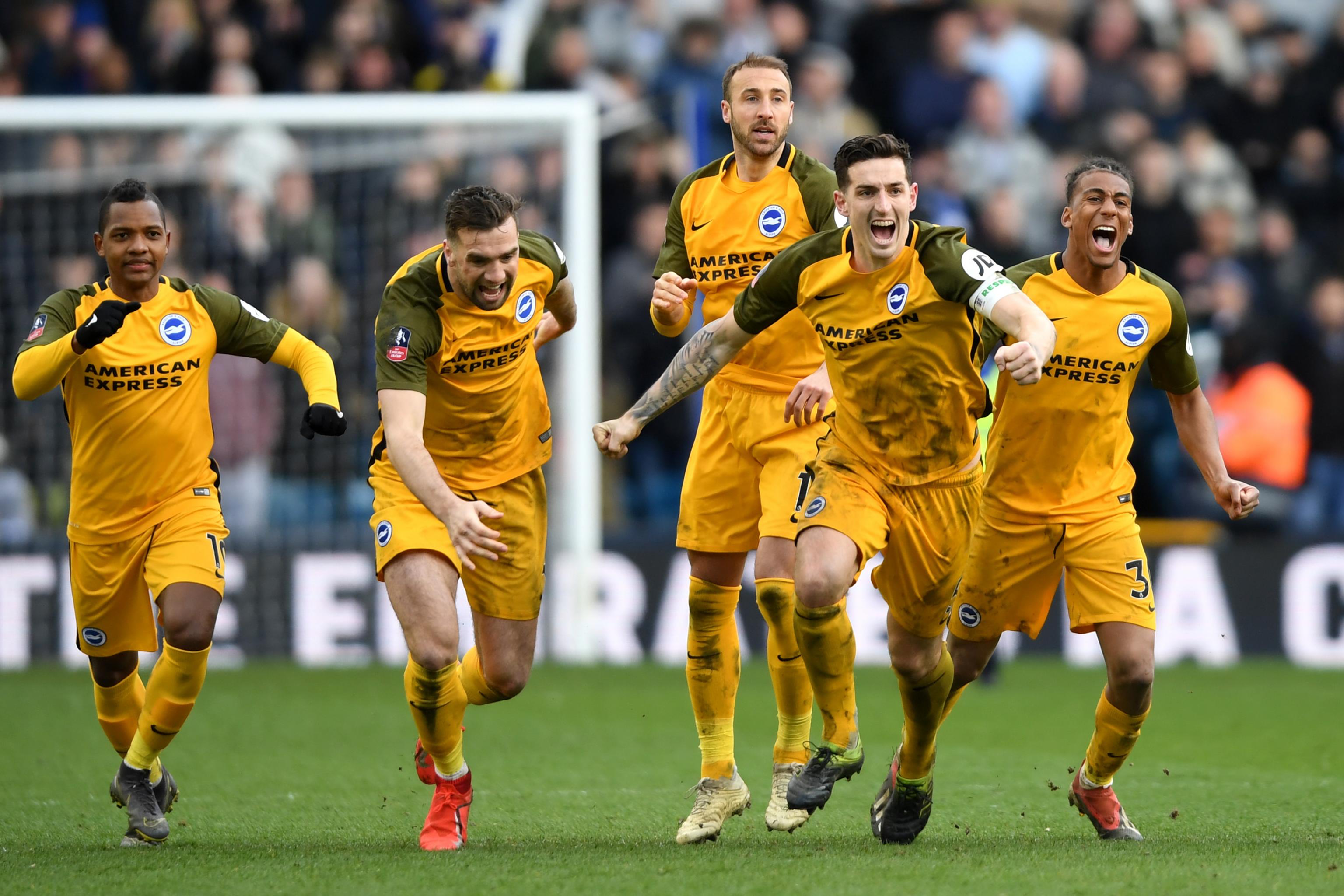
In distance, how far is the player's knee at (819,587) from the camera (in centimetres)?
627

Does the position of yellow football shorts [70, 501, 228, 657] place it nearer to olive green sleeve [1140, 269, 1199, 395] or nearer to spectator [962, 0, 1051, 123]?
olive green sleeve [1140, 269, 1199, 395]

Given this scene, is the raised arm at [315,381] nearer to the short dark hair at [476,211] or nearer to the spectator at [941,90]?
the short dark hair at [476,211]

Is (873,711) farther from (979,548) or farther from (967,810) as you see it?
(979,548)

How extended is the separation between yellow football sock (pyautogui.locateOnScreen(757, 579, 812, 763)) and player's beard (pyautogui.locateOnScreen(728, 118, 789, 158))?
1718 mm

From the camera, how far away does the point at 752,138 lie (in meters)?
7.23

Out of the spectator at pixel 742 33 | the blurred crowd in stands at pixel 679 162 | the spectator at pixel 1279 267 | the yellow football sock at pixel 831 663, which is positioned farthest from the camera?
the spectator at pixel 742 33

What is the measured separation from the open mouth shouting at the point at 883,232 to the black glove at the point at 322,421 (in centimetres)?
205

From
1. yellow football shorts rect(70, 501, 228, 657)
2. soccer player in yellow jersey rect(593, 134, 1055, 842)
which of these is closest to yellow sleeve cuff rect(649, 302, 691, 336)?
soccer player in yellow jersey rect(593, 134, 1055, 842)

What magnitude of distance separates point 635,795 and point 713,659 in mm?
1158

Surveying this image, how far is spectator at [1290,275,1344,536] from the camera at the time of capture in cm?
1398

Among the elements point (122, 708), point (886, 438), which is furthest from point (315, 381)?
point (886, 438)

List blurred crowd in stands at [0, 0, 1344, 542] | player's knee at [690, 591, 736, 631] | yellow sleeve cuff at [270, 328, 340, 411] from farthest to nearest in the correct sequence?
blurred crowd in stands at [0, 0, 1344, 542] < player's knee at [690, 591, 736, 631] < yellow sleeve cuff at [270, 328, 340, 411]

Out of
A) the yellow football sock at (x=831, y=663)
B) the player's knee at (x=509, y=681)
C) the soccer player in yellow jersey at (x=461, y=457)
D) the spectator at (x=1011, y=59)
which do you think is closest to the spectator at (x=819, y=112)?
the spectator at (x=1011, y=59)

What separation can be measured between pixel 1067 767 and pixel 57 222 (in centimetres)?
874
